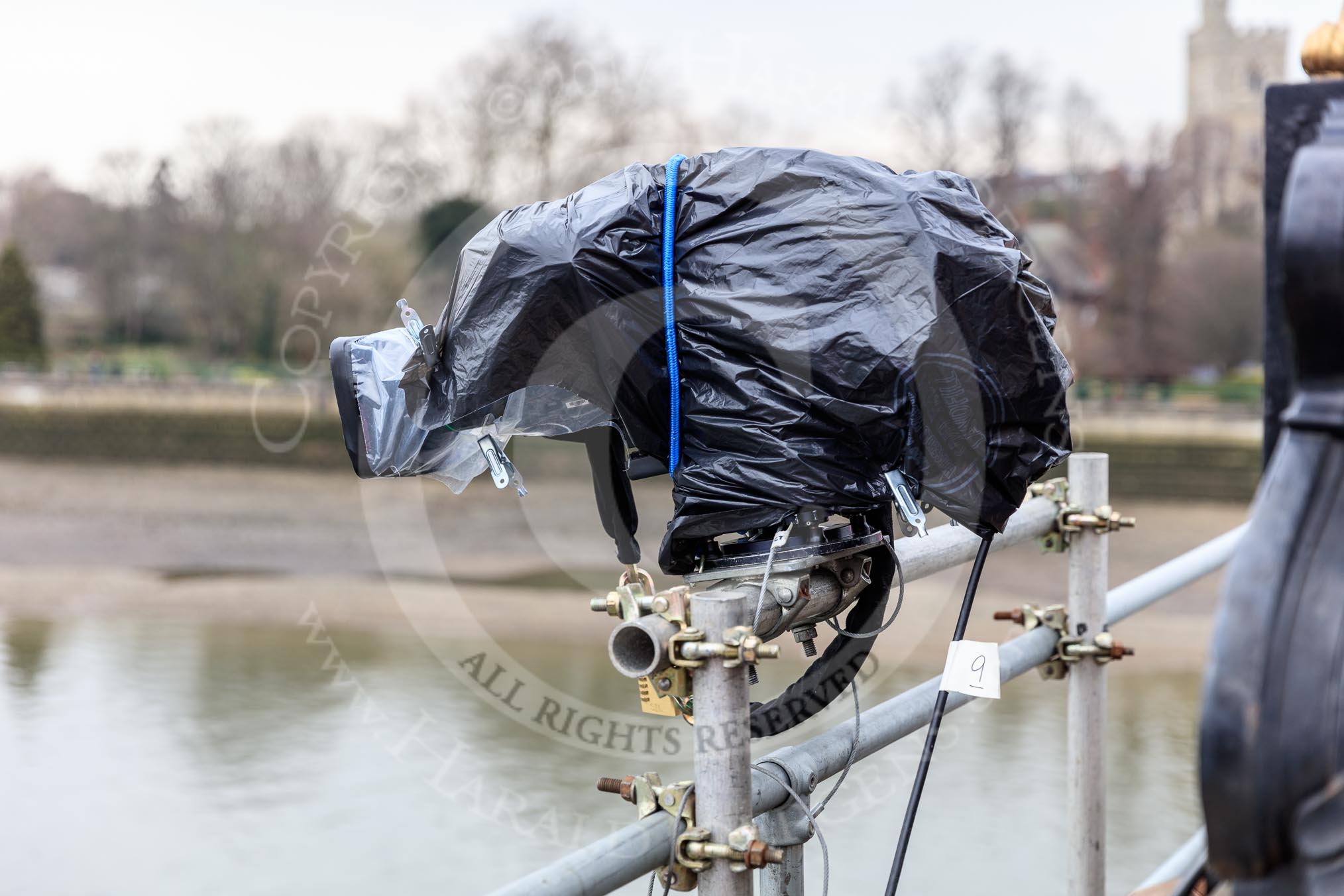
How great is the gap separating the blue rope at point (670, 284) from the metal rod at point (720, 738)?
351 mm

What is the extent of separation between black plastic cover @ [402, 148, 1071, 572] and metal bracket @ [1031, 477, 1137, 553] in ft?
2.64

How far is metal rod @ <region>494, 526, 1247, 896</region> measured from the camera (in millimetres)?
1390

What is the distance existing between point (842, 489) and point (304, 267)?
26549 mm

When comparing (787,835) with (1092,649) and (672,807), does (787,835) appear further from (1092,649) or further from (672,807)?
(1092,649)

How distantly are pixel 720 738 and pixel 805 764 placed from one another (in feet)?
0.86

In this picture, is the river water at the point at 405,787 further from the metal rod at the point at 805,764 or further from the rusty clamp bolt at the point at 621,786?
the rusty clamp bolt at the point at 621,786

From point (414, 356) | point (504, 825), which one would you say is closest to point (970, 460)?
point (414, 356)

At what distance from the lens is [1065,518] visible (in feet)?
8.60

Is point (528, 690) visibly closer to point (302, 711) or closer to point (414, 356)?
point (302, 711)

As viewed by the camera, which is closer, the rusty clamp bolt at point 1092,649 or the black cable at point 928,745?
the black cable at point 928,745

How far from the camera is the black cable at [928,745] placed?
1.82m

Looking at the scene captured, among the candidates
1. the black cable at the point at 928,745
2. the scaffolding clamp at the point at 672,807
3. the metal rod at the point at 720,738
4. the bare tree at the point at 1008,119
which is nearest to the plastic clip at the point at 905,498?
the black cable at the point at 928,745

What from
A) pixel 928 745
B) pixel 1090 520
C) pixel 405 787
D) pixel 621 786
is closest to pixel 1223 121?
pixel 405 787

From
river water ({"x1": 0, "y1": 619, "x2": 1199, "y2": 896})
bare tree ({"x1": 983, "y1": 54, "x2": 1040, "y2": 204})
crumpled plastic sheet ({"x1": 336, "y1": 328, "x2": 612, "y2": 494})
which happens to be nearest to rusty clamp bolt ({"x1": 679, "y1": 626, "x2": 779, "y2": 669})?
crumpled plastic sheet ({"x1": 336, "y1": 328, "x2": 612, "y2": 494})
